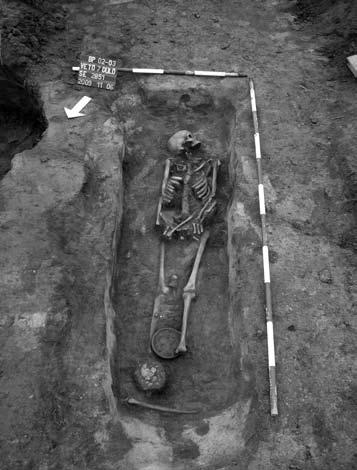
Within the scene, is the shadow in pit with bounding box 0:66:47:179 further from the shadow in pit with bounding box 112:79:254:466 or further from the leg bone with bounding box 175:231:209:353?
the leg bone with bounding box 175:231:209:353

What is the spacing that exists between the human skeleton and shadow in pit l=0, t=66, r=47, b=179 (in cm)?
259

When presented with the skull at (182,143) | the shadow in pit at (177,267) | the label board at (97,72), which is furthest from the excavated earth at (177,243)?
the skull at (182,143)

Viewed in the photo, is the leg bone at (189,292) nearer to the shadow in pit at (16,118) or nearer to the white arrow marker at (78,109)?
the white arrow marker at (78,109)

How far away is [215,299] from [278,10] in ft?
22.9

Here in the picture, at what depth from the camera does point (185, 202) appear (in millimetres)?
6781

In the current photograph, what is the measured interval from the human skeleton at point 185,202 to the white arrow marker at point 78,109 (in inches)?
64.0

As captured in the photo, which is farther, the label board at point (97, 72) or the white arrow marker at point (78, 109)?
the label board at point (97, 72)

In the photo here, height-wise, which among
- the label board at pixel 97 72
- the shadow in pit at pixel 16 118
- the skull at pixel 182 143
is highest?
the label board at pixel 97 72

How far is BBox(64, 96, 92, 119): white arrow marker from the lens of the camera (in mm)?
7121

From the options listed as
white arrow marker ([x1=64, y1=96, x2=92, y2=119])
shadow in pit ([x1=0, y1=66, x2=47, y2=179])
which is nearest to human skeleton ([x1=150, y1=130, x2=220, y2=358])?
white arrow marker ([x1=64, y1=96, x2=92, y2=119])

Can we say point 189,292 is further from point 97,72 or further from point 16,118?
point 16,118

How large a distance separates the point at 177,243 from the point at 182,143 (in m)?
1.85

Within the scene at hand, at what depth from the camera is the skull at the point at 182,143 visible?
23.8ft

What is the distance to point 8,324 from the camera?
15.5ft
